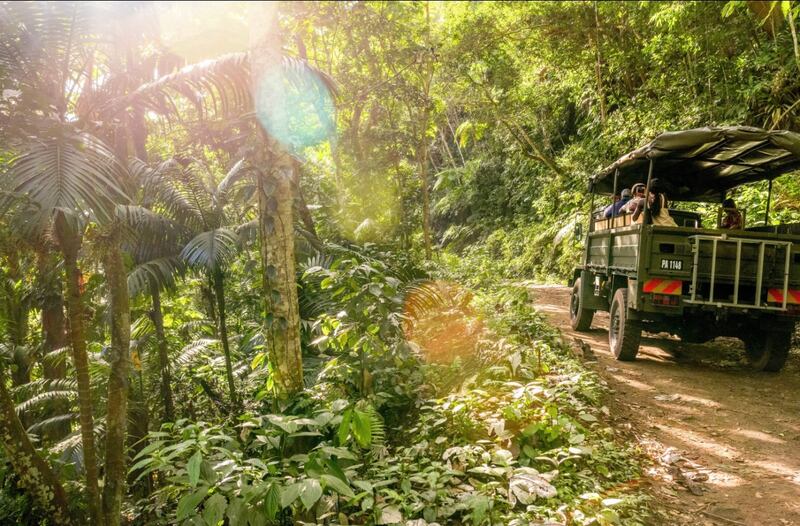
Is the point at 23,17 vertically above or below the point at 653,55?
below

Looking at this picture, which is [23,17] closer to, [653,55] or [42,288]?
[42,288]

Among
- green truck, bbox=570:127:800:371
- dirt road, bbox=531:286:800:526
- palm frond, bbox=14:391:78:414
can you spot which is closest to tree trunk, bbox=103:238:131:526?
palm frond, bbox=14:391:78:414

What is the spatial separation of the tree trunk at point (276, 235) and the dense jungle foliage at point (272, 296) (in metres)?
0.02

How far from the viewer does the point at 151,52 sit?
5.24 m

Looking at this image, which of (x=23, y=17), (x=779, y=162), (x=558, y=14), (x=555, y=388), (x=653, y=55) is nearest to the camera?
(x=23, y=17)

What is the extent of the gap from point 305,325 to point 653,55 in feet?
37.8

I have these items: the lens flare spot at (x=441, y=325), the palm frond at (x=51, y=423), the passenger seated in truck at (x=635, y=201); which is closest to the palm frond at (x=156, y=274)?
the palm frond at (x=51, y=423)

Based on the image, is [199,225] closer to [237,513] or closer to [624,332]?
[237,513]

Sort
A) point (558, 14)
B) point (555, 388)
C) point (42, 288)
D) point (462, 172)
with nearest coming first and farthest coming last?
1. point (555, 388)
2. point (42, 288)
3. point (558, 14)
4. point (462, 172)

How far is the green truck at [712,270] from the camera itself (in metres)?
5.73

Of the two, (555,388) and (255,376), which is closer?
(555,388)

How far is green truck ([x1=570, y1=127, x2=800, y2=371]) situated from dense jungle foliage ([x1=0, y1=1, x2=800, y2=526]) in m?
1.29

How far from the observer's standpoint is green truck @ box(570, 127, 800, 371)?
5730mm

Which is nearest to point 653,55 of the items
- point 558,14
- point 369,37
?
point 558,14
